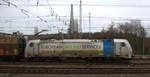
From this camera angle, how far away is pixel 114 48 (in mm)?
20422

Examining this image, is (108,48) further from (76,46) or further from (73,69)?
(73,69)

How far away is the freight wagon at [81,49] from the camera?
20.3 m

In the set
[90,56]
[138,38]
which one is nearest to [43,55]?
[90,56]

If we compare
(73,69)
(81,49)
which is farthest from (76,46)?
(73,69)

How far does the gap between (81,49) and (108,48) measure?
321 cm

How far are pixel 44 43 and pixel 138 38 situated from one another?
74.9 feet

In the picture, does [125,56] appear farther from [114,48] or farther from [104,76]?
[104,76]

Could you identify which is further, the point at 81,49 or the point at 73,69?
the point at 81,49

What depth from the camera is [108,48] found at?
2044 centimetres

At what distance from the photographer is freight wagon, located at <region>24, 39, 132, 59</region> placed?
20.3m

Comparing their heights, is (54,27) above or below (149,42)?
above

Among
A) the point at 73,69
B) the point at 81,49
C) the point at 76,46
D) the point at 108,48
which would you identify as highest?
the point at 76,46

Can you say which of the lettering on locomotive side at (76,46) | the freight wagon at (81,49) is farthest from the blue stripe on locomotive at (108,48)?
the lettering on locomotive side at (76,46)

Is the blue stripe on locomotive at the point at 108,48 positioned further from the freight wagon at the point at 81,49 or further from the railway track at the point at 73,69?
the railway track at the point at 73,69
